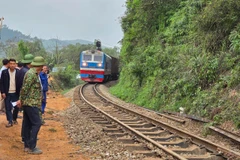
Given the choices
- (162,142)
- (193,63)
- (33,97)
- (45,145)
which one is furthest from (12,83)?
(193,63)

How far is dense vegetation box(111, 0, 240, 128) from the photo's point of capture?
10.0m

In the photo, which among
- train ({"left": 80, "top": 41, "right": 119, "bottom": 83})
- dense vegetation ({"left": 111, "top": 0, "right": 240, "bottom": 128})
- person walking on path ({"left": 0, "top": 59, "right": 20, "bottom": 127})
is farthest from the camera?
train ({"left": 80, "top": 41, "right": 119, "bottom": 83})

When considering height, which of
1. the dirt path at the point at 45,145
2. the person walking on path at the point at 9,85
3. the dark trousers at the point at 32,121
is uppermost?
the person walking on path at the point at 9,85

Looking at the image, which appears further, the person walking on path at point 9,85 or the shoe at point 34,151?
the person walking on path at point 9,85

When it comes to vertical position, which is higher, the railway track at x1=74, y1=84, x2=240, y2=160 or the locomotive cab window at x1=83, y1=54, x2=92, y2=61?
the locomotive cab window at x1=83, y1=54, x2=92, y2=61

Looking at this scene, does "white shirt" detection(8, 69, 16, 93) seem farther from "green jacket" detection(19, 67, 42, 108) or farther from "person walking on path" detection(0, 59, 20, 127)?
"green jacket" detection(19, 67, 42, 108)

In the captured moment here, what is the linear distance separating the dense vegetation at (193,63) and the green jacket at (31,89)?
16.6ft

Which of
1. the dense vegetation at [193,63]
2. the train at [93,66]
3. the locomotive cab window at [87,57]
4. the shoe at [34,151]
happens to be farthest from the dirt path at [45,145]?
the locomotive cab window at [87,57]

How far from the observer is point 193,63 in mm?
11938

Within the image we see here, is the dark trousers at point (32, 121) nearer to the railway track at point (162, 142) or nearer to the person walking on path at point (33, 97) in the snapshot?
the person walking on path at point (33, 97)

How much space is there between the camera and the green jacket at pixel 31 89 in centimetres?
616

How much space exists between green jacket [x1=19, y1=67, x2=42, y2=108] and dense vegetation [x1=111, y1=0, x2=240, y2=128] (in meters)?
5.06

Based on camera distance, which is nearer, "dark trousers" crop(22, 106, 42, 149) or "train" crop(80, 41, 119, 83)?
"dark trousers" crop(22, 106, 42, 149)

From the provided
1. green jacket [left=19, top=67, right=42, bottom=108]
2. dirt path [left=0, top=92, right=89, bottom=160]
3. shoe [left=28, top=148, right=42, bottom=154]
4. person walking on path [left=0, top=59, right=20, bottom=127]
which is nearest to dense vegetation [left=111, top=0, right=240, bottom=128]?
dirt path [left=0, top=92, right=89, bottom=160]
